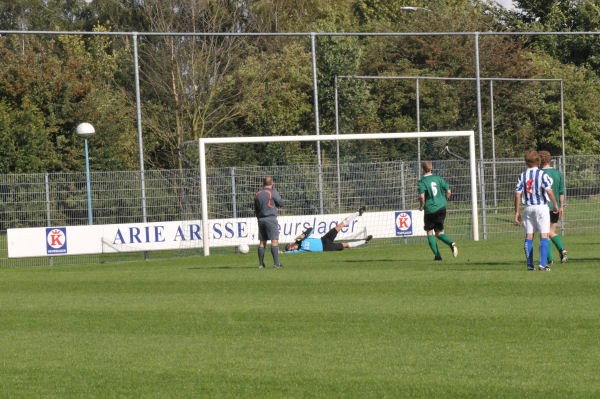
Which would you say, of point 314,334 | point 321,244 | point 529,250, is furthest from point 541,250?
point 321,244

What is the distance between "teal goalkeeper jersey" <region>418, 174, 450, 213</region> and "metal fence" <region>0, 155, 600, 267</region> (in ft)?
20.6

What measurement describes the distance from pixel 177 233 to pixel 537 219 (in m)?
10.7

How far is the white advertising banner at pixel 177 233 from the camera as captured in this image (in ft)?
70.1

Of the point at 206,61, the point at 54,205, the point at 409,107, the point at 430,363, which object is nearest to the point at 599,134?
the point at 409,107

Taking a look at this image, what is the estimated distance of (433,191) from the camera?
56.3ft

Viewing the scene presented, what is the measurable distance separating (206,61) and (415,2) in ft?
79.2

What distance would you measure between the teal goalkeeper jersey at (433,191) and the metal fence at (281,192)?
20.6 ft

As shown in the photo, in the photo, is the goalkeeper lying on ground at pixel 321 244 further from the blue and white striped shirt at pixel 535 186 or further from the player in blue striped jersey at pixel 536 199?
the blue and white striped shirt at pixel 535 186

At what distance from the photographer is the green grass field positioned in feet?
23.2

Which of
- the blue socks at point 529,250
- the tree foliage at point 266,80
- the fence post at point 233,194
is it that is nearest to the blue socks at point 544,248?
the blue socks at point 529,250

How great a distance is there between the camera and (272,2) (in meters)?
53.2

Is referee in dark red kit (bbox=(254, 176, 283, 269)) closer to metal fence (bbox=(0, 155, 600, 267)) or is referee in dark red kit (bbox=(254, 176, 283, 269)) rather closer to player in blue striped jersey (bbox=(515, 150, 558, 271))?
player in blue striped jersey (bbox=(515, 150, 558, 271))

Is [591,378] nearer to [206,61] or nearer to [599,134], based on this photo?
[206,61]

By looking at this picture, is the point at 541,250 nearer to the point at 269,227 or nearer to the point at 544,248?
the point at 544,248
